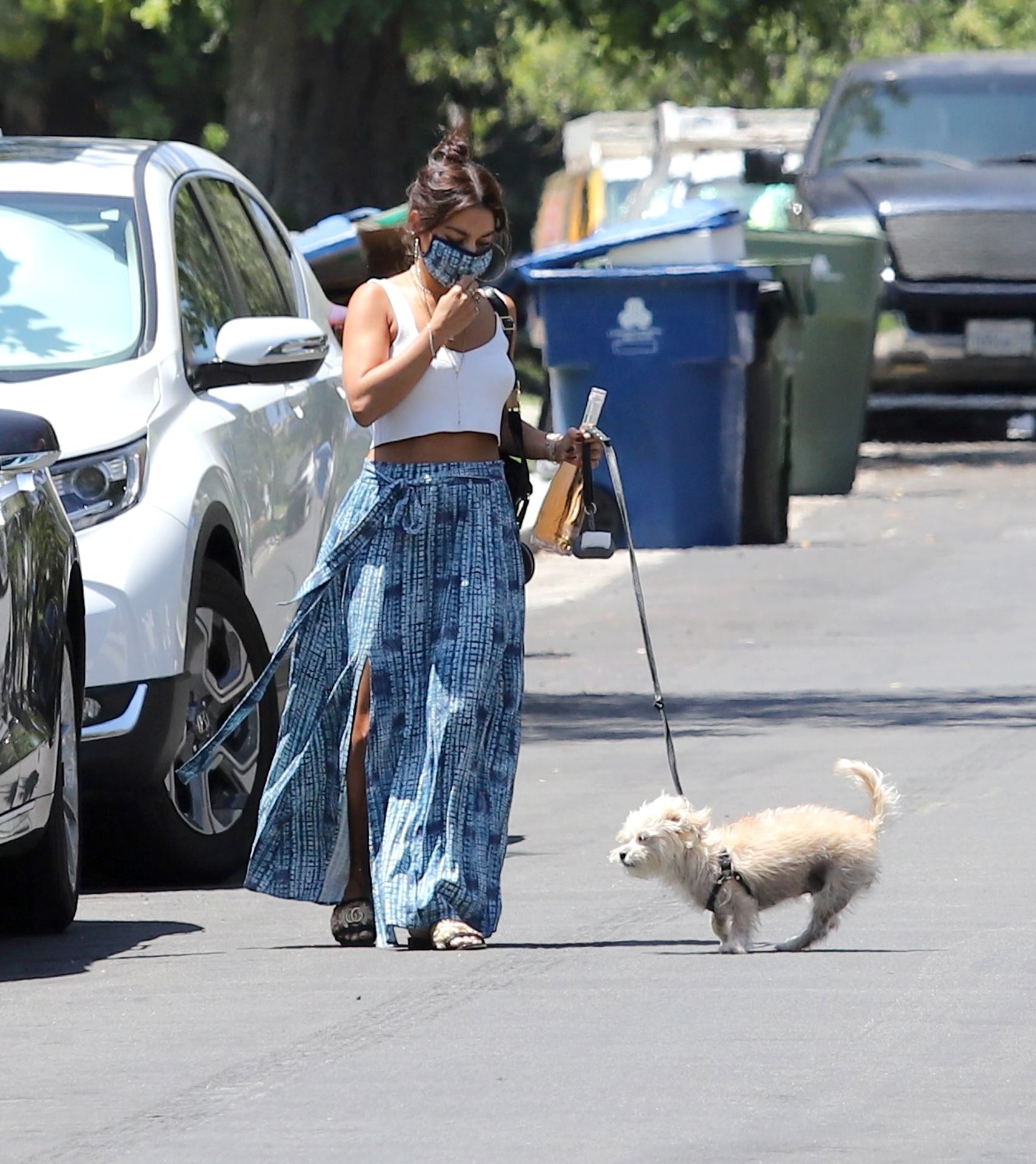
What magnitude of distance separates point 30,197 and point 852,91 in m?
13.3

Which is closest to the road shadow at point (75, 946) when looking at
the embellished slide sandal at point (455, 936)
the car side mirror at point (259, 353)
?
the embellished slide sandal at point (455, 936)

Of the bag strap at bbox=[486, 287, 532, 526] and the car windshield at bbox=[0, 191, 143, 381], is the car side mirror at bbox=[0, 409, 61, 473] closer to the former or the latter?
the bag strap at bbox=[486, 287, 532, 526]

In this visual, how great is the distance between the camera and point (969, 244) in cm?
1912

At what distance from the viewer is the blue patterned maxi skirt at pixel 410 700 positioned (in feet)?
19.7

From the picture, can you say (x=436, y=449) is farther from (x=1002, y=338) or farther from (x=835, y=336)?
(x=1002, y=338)

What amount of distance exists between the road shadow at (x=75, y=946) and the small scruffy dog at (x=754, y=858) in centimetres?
108

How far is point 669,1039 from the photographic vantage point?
511 cm

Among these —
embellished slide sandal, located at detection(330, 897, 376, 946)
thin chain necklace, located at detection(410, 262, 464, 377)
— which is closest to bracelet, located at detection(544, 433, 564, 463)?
thin chain necklace, located at detection(410, 262, 464, 377)

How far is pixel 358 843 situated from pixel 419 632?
1.47 feet

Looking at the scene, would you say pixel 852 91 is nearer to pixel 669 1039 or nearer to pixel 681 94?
pixel 669 1039

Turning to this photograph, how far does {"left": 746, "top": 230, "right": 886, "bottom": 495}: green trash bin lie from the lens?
17391mm

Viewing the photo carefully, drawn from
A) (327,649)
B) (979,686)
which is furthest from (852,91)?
(327,649)

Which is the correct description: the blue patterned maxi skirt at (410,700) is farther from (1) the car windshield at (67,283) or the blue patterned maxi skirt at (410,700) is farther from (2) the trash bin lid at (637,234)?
(2) the trash bin lid at (637,234)

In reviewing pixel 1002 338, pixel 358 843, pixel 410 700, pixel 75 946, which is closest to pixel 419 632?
pixel 410 700
